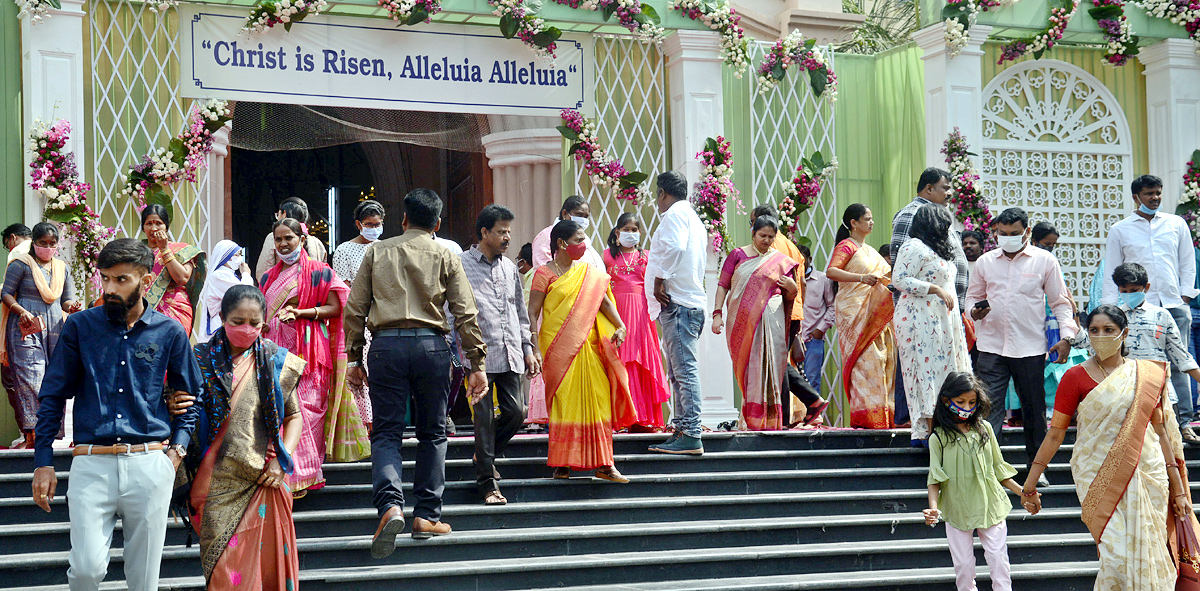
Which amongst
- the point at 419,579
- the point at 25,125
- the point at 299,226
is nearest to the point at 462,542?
the point at 419,579

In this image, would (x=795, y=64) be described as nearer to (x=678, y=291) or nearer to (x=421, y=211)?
(x=678, y=291)

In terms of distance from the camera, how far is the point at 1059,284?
6723 millimetres

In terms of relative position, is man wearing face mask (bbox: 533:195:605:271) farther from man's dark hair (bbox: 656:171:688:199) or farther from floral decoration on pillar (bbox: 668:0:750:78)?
floral decoration on pillar (bbox: 668:0:750:78)

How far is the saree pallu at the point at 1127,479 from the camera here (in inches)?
178

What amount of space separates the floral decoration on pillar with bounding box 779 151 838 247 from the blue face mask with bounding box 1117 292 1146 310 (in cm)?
256

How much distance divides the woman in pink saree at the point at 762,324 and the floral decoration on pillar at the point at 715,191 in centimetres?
155

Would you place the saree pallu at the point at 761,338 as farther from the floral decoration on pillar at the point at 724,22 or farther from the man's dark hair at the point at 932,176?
the floral decoration on pillar at the point at 724,22

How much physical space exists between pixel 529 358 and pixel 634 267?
1748 mm

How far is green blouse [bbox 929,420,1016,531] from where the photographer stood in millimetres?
4816

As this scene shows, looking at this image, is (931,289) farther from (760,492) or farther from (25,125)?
(25,125)

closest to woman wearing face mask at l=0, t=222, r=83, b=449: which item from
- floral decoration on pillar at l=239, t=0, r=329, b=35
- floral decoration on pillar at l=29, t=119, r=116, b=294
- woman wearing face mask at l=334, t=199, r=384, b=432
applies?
floral decoration on pillar at l=29, t=119, r=116, b=294

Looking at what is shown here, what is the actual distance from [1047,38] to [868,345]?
3.66 meters

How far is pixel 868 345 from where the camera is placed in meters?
7.32

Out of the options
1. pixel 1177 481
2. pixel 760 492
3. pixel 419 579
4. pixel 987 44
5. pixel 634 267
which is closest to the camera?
pixel 1177 481
